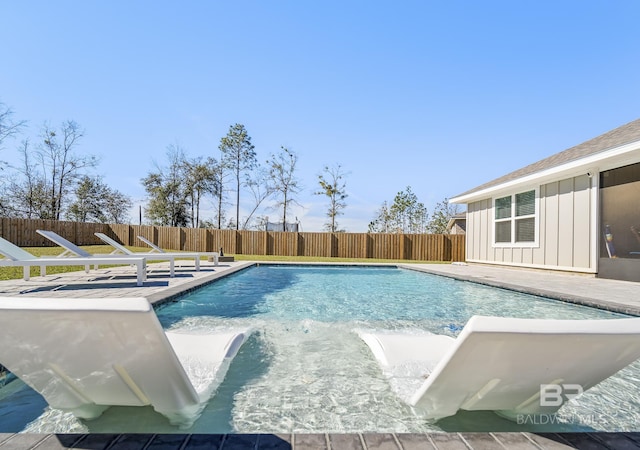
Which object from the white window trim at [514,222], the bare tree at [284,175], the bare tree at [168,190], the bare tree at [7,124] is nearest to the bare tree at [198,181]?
the bare tree at [168,190]

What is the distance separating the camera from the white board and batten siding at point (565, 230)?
888 cm

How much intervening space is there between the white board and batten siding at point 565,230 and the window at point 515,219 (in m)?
0.27

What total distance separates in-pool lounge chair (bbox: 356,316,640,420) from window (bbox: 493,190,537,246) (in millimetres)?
10578

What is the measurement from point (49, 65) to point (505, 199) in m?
19.6

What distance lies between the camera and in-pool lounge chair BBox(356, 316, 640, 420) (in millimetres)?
1281

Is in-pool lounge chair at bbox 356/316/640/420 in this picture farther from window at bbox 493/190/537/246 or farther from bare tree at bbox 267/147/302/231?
bare tree at bbox 267/147/302/231

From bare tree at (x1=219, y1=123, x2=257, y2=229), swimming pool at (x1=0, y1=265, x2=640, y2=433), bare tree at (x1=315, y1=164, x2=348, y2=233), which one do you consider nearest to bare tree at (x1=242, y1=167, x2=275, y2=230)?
bare tree at (x1=219, y1=123, x2=257, y2=229)

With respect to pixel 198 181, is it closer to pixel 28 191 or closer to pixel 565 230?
pixel 28 191

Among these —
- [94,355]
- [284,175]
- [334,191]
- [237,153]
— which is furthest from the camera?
[237,153]

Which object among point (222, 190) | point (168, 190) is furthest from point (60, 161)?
point (222, 190)

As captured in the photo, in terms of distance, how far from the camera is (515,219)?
38.2ft

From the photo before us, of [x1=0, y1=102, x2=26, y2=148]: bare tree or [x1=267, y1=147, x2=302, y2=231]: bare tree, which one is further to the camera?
[x1=267, y1=147, x2=302, y2=231]: bare tree

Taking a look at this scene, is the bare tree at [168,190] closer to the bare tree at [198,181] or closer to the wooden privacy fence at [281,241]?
the bare tree at [198,181]

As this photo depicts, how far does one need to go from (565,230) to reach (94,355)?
37.1ft
